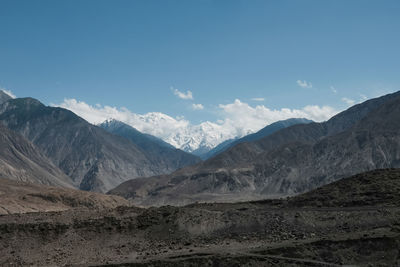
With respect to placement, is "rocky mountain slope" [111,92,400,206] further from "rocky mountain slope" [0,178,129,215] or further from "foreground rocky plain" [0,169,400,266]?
"foreground rocky plain" [0,169,400,266]

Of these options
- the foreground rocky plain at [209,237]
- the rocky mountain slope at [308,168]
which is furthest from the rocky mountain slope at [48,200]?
the rocky mountain slope at [308,168]

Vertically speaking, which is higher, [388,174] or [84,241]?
[388,174]

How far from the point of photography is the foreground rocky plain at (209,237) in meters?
27.8

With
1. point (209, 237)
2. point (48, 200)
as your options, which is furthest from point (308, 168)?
point (209, 237)

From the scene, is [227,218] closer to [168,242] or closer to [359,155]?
[168,242]

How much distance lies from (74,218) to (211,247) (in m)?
12.9

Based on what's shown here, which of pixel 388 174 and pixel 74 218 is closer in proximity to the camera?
pixel 74 218

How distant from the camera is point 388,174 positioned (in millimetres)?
46594

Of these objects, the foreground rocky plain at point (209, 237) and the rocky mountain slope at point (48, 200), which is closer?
the foreground rocky plain at point (209, 237)

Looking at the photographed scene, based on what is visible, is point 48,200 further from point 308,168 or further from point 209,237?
point 308,168

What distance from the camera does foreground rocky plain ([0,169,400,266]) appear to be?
1093 inches

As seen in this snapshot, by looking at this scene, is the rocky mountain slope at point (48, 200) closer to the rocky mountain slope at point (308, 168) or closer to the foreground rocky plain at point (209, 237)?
the foreground rocky plain at point (209, 237)

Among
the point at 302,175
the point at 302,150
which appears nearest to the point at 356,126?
the point at 302,150

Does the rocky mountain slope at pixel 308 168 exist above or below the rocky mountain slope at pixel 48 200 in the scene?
above
